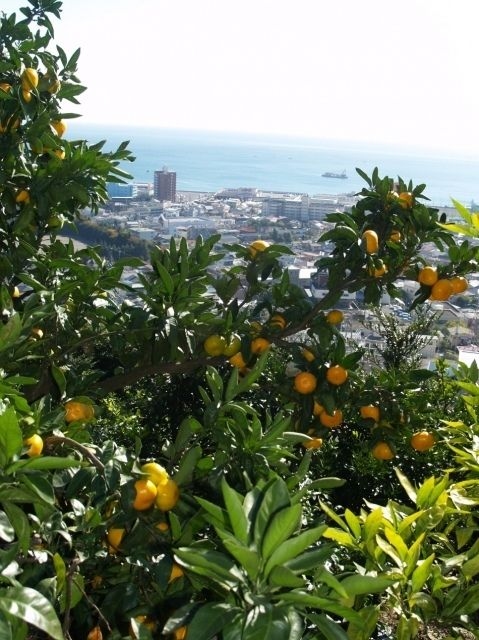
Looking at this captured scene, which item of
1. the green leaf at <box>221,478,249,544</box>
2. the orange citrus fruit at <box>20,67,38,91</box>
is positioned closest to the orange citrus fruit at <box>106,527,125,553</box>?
the green leaf at <box>221,478,249,544</box>

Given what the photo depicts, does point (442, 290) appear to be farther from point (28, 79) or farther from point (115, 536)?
point (28, 79)

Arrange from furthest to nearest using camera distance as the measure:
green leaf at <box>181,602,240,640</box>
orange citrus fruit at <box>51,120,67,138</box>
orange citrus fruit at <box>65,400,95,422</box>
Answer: orange citrus fruit at <box>51,120,67,138</box>
orange citrus fruit at <box>65,400,95,422</box>
green leaf at <box>181,602,240,640</box>

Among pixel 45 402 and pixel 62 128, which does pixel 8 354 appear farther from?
pixel 62 128

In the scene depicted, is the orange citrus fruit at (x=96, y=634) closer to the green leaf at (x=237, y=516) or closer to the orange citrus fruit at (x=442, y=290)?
the green leaf at (x=237, y=516)

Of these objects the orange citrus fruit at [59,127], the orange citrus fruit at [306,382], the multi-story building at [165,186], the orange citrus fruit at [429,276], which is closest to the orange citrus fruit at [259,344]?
the orange citrus fruit at [306,382]

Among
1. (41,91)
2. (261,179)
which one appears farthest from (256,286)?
(261,179)

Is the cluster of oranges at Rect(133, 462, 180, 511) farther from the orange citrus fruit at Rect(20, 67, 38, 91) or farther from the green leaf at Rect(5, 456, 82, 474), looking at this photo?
the orange citrus fruit at Rect(20, 67, 38, 91)

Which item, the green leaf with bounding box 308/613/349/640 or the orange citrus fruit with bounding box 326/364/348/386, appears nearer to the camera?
the green leaf with bounding box 308/613/349/640
